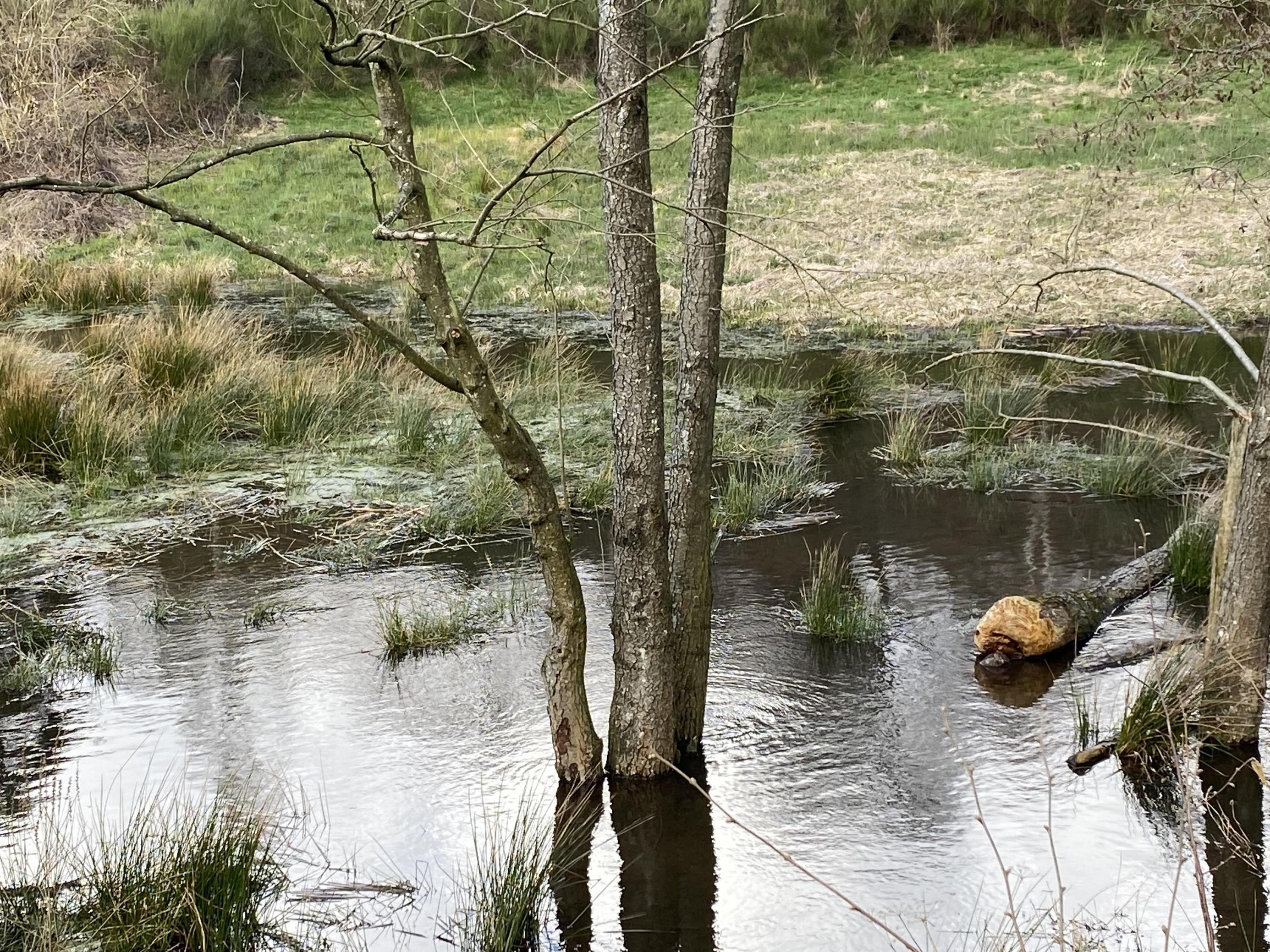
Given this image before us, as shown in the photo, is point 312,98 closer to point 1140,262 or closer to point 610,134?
point 1140,262

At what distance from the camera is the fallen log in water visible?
212 inches

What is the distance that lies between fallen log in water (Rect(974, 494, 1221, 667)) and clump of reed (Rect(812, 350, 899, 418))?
13.0 feet

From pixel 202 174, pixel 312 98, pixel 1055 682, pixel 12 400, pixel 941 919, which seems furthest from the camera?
pixel 312 98

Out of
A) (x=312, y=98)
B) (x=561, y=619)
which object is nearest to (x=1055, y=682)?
(x=561, y=619)

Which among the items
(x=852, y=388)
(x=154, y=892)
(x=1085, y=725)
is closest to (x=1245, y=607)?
(x=1085, y=725)

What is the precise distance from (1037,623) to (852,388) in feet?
14.8

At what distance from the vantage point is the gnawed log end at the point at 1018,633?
5.39m

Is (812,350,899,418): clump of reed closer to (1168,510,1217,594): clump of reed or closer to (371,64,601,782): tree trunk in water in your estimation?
(1168,510,1217,594): clump of reed

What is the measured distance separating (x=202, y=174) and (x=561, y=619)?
1644 centimetres

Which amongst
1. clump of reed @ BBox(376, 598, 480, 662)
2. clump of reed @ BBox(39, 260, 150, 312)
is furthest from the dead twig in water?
clump of reed @ BBox(39, 260, 150, 312)

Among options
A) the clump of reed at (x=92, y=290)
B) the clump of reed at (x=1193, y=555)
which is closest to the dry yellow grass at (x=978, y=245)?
the clump of reed at (x=1193, y=555)

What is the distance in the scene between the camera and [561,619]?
4.27 meters

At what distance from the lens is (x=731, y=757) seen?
4.73 meters

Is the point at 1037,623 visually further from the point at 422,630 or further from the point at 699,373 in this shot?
the point at 422,630
